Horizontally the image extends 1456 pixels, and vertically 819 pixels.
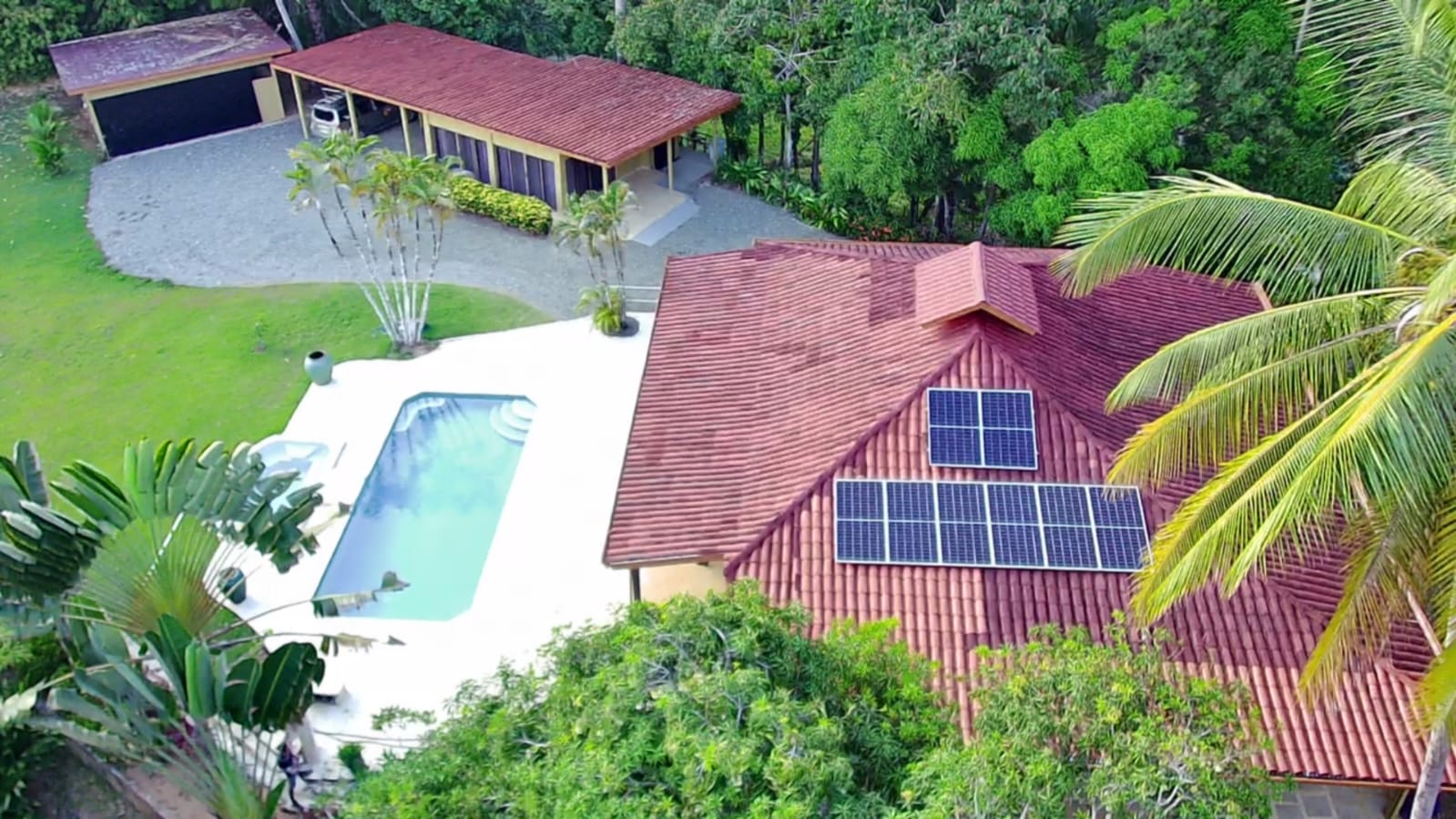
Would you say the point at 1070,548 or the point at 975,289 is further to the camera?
the point at 975,289

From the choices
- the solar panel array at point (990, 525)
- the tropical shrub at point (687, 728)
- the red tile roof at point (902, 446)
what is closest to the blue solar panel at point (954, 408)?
the red tile roof at point (902, 446)

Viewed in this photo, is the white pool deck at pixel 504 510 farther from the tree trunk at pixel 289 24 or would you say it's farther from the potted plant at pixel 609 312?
the tree trunk at pixel 289 24

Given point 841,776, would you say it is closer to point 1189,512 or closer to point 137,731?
point 1189,512

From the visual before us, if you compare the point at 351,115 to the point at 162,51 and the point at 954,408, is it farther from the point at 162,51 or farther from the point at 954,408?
the point at 954,408

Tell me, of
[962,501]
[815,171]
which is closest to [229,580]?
[962,501]

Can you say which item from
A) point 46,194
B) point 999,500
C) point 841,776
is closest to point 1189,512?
point 841,776
